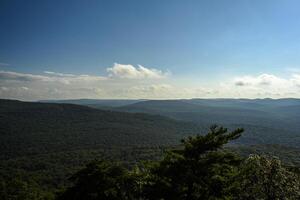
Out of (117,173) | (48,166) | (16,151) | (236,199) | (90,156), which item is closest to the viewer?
(236,199)

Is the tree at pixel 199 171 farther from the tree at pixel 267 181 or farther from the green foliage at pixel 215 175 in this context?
the tree at pixel 267 181

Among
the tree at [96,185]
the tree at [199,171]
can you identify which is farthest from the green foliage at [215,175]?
the tree at [96,185]

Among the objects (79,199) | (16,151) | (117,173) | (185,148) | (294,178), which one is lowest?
(16,151)

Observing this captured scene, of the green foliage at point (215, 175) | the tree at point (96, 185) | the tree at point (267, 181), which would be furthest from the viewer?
the tree at point (96, 185)

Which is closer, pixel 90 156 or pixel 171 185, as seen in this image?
pixel 171 185

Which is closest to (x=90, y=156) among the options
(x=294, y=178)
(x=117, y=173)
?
(x=117, y=173)

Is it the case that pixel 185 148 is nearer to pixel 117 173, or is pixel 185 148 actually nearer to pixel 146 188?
pixel 146 188

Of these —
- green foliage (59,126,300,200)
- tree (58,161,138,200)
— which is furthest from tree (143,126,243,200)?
tree (58,161,138,200)

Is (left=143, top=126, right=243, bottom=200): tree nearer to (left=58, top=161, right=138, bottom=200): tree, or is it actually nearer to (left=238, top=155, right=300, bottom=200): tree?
(left=238, top=155, right=300, bottom=200): tree

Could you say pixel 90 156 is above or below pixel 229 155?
below

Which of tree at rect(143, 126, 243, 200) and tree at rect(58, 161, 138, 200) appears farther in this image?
tree at rect(58, 161, 138, 200)

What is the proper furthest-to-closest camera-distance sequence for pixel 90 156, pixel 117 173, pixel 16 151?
pixel 16 151 → pixel 90 156 → pixel 117 173
